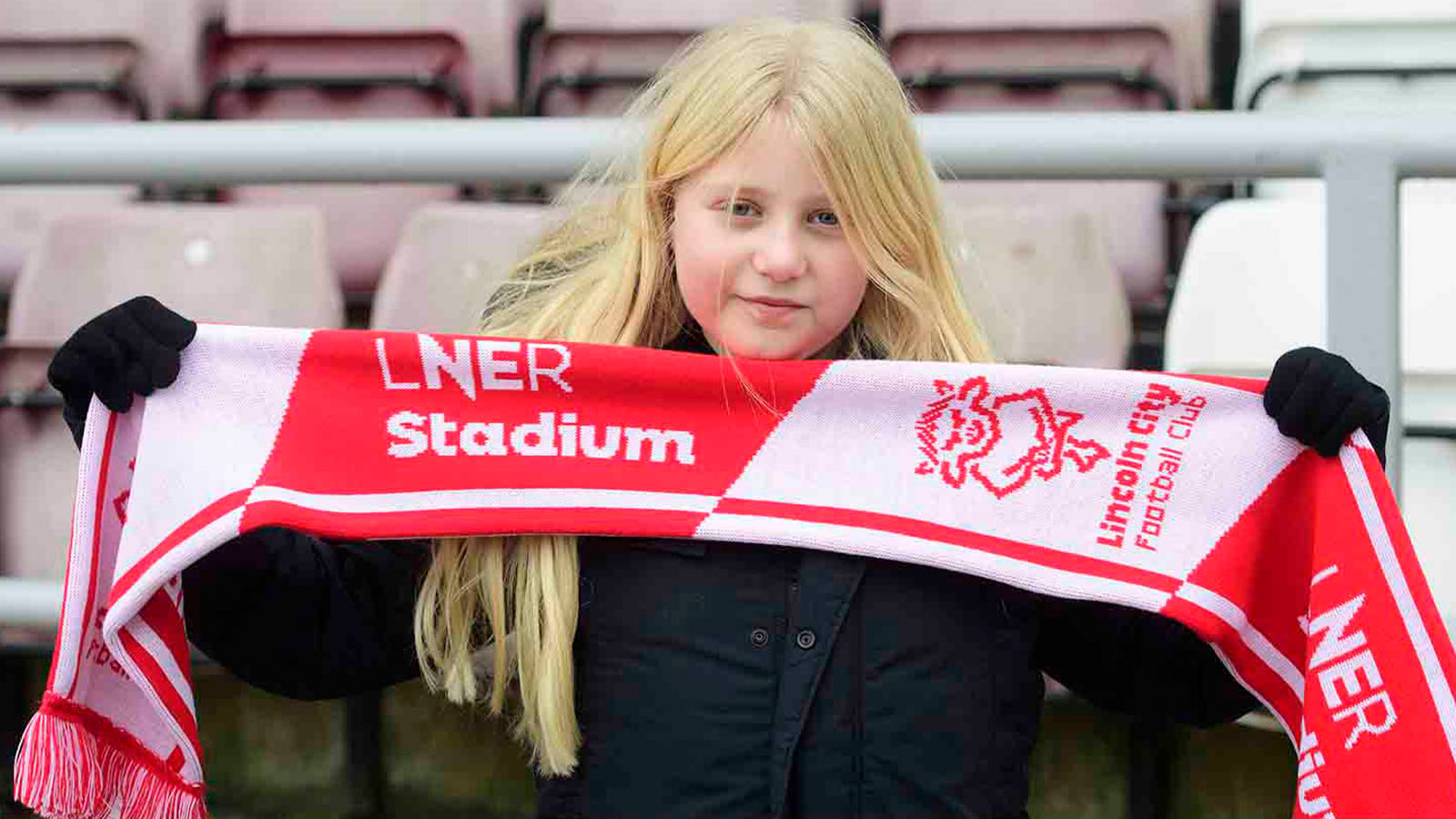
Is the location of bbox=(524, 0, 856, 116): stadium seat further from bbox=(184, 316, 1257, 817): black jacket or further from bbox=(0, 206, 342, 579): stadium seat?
bbox=(184, 316, 1257, 817): black jacket

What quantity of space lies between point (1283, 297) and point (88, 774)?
4.51ft

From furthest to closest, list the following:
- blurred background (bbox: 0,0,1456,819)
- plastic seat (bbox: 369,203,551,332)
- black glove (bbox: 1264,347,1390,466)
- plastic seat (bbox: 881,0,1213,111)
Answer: plastic seat (bbox: 881,0,1213,111)
plastic seat (bbox: 369,203,551,332)
blurred background (bbox: 0,0,1456,819)
black glove (bbox: 1264,347,1390,466)

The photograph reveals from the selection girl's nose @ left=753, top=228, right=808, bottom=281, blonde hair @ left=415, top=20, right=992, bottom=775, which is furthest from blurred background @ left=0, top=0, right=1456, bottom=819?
girl's nose @ left=753, top=228, right=808, bottom=281

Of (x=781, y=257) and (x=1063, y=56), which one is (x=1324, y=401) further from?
(x=1063, y=56)

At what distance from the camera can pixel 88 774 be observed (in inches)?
47.6

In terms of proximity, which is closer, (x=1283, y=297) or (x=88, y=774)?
(x=88, y=774)

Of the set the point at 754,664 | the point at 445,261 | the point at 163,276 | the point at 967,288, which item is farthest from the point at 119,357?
the point at 163,276

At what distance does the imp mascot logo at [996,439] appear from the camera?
1.23 meters

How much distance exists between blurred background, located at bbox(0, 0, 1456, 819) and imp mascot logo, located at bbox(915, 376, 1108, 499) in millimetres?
287

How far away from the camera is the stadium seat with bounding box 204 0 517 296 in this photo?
8.66ft

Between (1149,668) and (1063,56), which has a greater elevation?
(1063,56)

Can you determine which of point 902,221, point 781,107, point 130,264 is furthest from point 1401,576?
point 130,264

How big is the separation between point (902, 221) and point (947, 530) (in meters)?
0.23

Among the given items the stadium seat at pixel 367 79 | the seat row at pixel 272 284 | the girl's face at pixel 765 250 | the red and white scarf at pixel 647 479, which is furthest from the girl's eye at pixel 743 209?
the stadium seat at pixel 367 79
